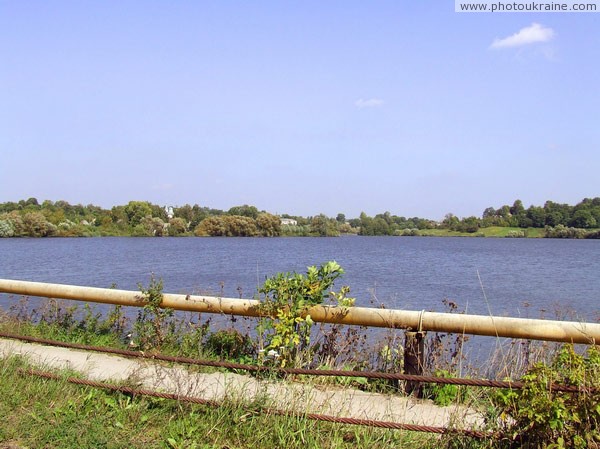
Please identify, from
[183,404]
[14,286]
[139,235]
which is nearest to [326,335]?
[183,404]

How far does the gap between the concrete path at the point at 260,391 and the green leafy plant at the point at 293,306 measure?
471mm

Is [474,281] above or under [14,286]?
under

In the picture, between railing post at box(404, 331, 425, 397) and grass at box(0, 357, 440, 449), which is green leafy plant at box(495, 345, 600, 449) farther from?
railing post at box(404, 331, 425, 397)

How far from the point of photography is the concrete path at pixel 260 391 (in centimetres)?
445

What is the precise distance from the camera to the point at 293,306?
19.7ft

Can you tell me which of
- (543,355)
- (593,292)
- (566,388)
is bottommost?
(593,292)

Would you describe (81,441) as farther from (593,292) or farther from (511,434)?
(593,292)

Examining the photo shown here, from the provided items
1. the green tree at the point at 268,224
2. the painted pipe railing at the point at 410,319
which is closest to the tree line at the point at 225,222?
the green tree at the point at 268,224

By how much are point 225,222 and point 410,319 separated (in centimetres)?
7529

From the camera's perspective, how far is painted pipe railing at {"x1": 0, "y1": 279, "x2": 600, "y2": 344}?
520 cm

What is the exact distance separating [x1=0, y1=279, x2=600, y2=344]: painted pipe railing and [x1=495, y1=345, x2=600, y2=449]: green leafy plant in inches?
49.2

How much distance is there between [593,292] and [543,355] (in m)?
21.1

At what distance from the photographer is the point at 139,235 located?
79688mm

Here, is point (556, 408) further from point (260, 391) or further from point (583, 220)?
point (583, 220)
